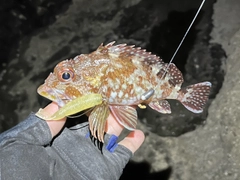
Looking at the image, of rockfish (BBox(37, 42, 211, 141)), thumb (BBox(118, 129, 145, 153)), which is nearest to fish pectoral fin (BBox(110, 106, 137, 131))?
rockfish (BBox(37, 42, 211, 141))

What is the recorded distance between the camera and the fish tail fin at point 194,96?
249 cm

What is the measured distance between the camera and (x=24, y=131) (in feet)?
7.89

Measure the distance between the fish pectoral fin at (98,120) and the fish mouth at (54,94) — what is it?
0.15 meters

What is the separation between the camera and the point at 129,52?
2316mm

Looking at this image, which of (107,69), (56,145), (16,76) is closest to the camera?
(107,69)

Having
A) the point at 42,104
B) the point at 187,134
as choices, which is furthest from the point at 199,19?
the point at 42,104

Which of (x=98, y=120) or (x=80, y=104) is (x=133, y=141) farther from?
(x=80, y=104)

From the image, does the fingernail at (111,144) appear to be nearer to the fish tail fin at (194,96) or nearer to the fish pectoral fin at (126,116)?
the fish pectoral fin at (126,116)

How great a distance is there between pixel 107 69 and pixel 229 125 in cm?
159

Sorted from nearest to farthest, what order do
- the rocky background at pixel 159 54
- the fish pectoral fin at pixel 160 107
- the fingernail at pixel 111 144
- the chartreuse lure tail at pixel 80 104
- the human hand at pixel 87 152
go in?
1. the chartreuse lure tail at pixel 80 104
2. the fish pectoral fin at pixel 160 107
3. the human hand at pixel 87 152
4. the fingernail at pixel 111 144
5. the rocky background at pixel 159 54

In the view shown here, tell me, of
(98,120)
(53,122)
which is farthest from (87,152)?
(98,120)

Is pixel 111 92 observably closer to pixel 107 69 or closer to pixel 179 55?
pixel 107 69

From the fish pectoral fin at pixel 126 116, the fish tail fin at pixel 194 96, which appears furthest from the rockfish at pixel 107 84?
the fish tail fin at pixel 194 96

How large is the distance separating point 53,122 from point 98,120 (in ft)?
1.17
